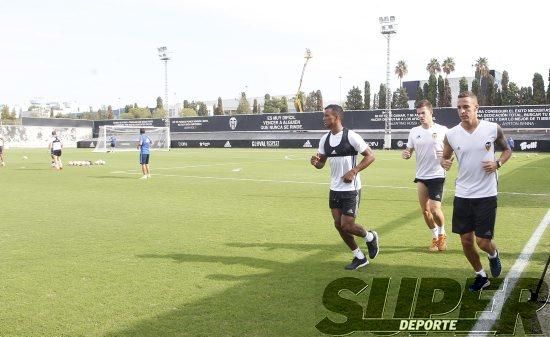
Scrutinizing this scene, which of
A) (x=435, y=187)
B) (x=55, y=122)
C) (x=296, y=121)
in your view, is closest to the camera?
(x=435, y=187)

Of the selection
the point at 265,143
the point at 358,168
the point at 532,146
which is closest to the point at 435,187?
the point at 358,168

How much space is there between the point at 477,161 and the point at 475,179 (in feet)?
0.65

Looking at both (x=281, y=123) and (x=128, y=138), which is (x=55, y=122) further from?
(x=281, y=123)

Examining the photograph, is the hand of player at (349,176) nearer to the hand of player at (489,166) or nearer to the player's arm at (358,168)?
the player's arm at (358,168)

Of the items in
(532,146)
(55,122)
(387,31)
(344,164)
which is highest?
(387,31)

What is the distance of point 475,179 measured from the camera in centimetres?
566

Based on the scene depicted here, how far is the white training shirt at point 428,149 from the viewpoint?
7.98 m

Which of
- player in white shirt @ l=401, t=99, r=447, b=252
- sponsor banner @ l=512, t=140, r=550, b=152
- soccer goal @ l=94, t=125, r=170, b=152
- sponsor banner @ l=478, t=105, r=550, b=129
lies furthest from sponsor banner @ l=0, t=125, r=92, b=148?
player in white shirt @ l=401, t=99, r=447, b=252

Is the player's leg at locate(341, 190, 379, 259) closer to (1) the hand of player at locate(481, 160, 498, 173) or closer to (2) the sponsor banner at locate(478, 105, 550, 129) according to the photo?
(1) the hand of player at locate(481, 160, 498, 173)

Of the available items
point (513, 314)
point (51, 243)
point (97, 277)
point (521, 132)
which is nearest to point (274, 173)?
point (51, 243)

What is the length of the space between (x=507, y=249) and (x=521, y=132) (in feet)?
147

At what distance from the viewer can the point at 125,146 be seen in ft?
199

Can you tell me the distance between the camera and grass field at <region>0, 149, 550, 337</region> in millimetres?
5105

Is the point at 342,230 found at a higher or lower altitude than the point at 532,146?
higher
